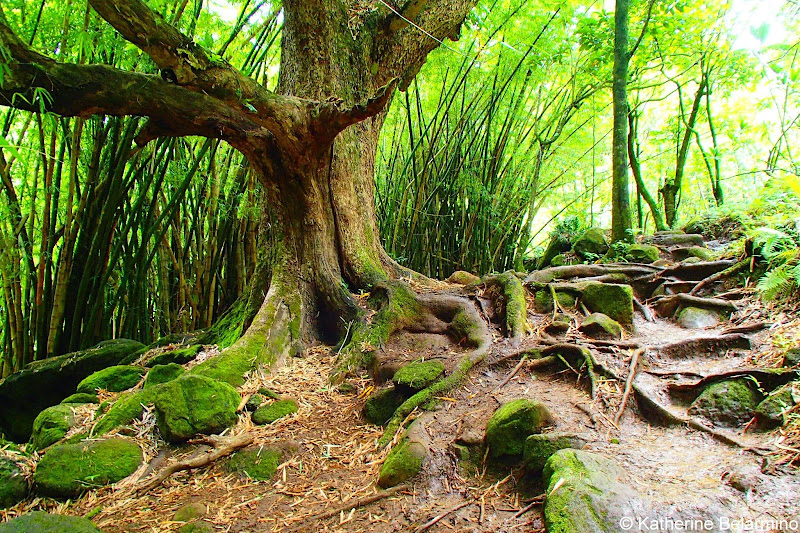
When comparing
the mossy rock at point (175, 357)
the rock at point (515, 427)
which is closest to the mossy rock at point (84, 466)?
the mossy rock at point (175, 357)

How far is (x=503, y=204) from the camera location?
5.26m

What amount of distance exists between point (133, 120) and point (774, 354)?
368 cm

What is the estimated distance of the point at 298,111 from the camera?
2.33 meters

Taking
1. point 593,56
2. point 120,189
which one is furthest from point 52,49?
point 593,56

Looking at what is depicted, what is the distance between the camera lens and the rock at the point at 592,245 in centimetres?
391

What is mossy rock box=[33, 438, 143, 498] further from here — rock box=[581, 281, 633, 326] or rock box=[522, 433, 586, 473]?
rock box=[581, 281, 633, 326]

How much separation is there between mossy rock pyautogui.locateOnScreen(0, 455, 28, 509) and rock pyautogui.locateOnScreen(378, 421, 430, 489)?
1412 mm

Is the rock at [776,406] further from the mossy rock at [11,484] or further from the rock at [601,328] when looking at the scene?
the mossy rock at [11,484]

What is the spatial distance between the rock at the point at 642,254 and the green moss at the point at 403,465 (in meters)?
2.54

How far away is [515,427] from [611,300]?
1.36 meters

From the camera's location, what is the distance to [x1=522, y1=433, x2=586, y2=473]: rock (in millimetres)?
1419

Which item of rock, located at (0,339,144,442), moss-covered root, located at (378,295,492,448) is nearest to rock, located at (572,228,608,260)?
moss-covered root, located at (378,295,492,448)

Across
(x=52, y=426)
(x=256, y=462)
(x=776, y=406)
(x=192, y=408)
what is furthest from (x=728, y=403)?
(x=52, y=426)

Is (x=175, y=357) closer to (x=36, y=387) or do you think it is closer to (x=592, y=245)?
(x=36, y=387)
